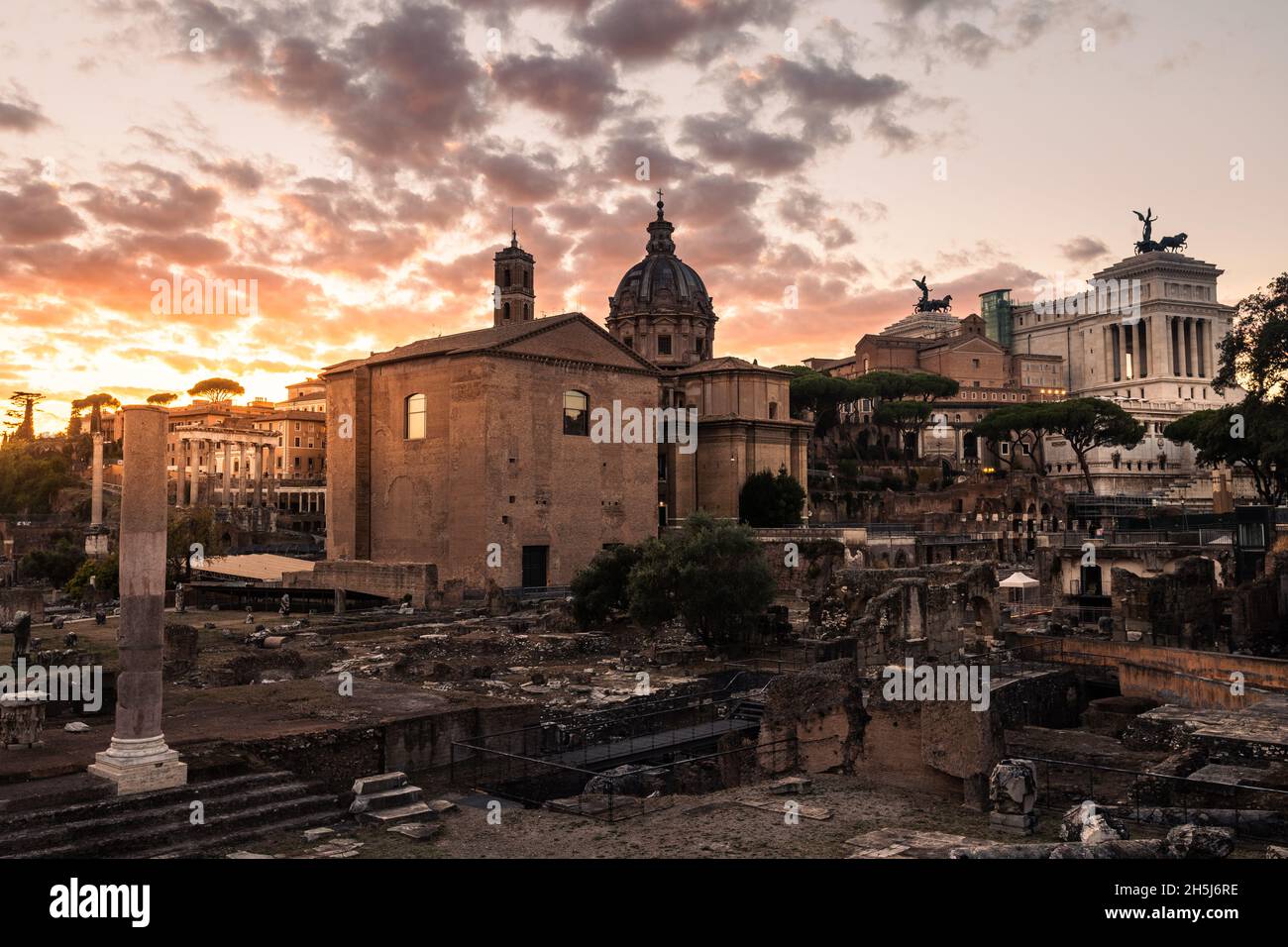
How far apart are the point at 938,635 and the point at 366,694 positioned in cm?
1007

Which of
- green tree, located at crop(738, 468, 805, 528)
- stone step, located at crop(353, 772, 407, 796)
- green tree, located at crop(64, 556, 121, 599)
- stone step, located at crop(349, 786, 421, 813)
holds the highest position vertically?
green tree, located at crop(738, 468, 805, 528)

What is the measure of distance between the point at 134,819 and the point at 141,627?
1861 mm

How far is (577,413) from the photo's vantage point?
145 feet

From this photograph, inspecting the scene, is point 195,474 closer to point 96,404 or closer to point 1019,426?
point 96,404

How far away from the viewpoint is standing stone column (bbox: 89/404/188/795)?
10.0 m

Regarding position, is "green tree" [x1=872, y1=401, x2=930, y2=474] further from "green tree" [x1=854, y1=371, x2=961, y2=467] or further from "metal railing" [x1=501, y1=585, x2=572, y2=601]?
"metal railing" [x1=501, y1=585, x2=572, y2=601]

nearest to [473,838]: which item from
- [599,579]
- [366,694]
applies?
[366,694]

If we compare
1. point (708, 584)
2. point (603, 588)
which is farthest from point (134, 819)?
point (603, 588)

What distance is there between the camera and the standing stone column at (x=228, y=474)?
76.6m

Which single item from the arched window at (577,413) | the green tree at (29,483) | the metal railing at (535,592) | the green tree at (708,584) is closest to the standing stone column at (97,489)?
the green tree at (29,483)

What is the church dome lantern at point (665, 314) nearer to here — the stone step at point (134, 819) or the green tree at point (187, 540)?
the green tree at point (187, 540)

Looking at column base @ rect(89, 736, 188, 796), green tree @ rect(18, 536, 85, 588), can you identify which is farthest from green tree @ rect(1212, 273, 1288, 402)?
green tree @ rect(18, 536, 85, 588)

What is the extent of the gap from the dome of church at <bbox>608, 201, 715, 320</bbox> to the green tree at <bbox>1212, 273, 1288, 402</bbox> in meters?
38.9
